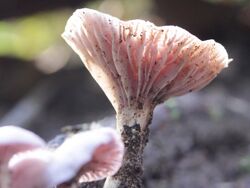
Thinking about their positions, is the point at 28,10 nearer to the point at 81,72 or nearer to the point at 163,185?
the point at 81,72

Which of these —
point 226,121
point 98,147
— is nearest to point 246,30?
point 226,121

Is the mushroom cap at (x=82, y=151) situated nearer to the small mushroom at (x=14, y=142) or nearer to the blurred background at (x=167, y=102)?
the small mushroom at (x=14, y=142)

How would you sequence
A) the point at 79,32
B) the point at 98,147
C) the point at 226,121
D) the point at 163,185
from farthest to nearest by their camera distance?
1. the point at 226,121
2. the point at 163,185
3. the point at 79,32
4. the point at 98,147

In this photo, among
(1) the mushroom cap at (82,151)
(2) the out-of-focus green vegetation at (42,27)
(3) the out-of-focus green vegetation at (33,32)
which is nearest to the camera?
(1) the mushroom cap at (82,151)

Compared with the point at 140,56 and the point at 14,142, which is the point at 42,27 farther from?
the point at 14,142

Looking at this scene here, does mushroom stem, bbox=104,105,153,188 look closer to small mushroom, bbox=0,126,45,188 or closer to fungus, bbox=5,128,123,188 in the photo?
fungus, bbox=5,128,123,188

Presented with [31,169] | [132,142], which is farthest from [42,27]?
[31,169]

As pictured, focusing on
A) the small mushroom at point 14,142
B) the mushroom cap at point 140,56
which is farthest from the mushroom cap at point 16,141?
the mushroom cap at point 140,56

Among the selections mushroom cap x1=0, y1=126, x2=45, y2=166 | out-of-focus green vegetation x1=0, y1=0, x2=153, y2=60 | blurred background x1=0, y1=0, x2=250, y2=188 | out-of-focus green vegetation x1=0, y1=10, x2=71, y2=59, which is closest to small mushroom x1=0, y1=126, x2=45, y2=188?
mushroom cap x1=0, y1=126, x2=45, y2=166
